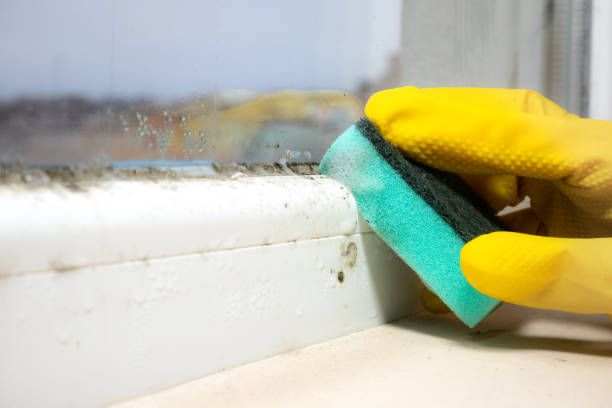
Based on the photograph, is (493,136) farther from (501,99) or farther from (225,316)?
(225,316)

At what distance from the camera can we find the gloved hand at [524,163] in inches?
17.6

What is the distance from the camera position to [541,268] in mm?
445

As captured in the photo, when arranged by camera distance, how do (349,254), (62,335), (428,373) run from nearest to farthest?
(62,335) → (428,373) → (349,254)

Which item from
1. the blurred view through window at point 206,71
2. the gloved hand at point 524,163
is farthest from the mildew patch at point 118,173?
the gloved hand at point 524,163

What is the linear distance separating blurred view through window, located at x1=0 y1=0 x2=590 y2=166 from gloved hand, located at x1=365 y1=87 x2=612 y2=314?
102 mm

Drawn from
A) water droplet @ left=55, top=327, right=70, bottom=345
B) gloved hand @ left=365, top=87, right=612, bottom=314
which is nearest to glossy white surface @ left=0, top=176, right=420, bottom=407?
water droplet @ left=55, top=327, right=70, bottom=345

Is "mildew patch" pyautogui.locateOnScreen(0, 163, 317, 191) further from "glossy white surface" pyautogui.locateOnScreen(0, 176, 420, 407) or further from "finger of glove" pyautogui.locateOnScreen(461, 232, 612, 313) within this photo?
"finger of glove" pyautogui.locateOnScreen(461, 232, 612, 313)

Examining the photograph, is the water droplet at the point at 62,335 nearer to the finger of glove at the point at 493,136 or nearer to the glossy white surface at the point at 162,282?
the glossy white surface at the point at 162,282

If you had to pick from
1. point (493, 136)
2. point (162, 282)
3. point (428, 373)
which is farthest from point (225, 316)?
point (493, 136)

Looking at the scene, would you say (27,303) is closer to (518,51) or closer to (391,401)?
(391,401)

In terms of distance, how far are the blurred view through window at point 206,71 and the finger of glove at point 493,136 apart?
12 centimetres

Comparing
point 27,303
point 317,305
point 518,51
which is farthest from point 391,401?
point 518,51

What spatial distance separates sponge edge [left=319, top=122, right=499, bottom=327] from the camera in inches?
20.0

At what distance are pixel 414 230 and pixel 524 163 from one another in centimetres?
11
